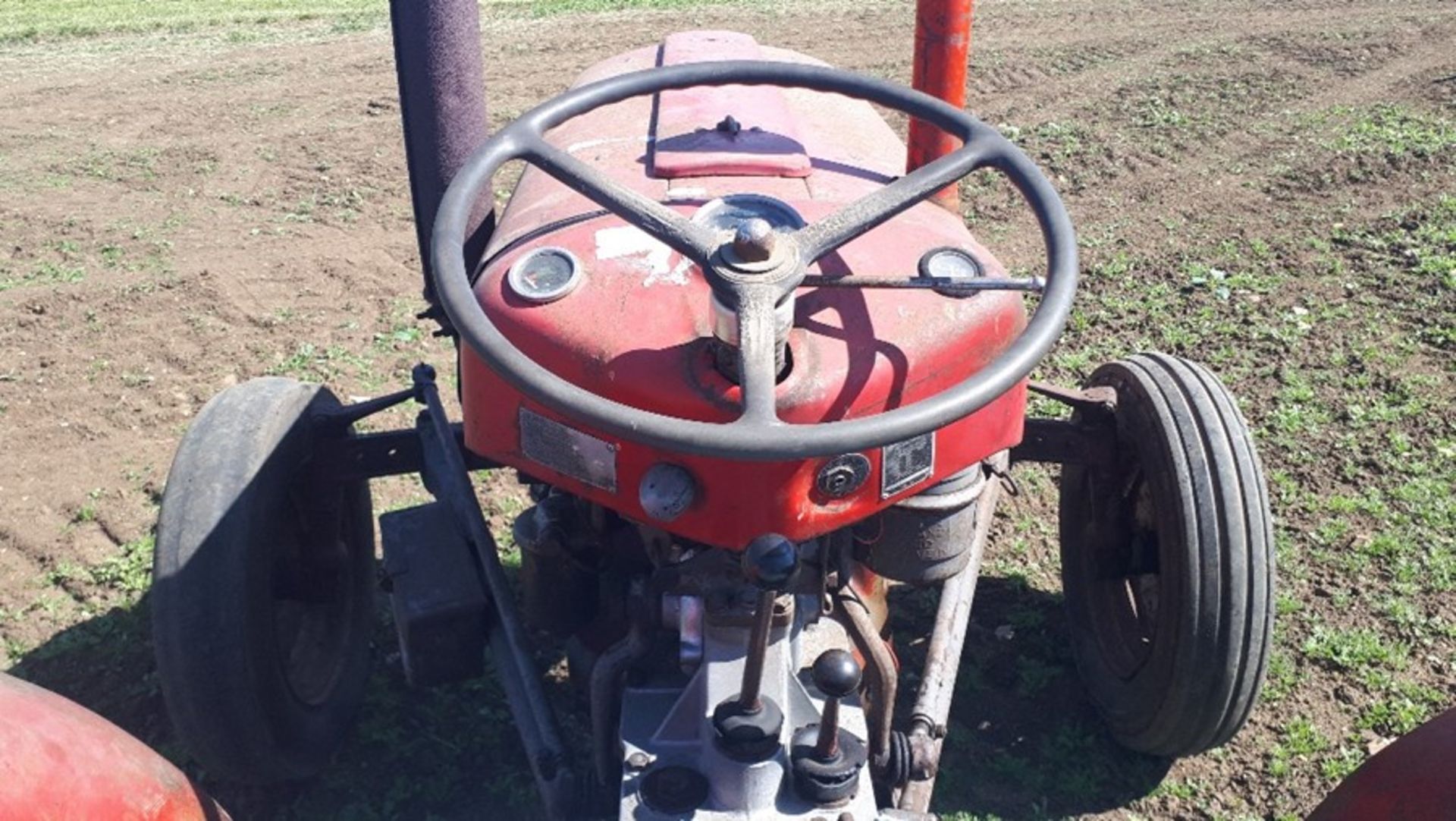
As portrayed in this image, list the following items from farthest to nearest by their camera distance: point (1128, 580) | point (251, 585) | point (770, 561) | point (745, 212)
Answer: point (1128, 580)
point (251, 585)
point (745, 212)
point (770, 561)

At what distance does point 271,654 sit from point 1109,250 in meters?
4.02

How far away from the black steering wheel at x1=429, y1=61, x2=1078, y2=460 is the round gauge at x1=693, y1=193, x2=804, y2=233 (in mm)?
231

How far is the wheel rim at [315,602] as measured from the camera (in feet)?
9.94

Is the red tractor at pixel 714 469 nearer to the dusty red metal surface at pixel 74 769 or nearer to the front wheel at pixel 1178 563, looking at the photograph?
the front wheel at pixel 1178 563

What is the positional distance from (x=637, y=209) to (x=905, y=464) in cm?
57

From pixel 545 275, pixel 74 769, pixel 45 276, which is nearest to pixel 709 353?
pixel 545 275

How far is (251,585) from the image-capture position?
262 cm

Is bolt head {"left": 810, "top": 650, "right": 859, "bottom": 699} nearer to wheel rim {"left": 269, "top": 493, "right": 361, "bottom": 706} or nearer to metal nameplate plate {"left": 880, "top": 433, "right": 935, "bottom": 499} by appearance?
metal nameplate plate {"left": 880, "top": 433, "right": 935, "bottom": 499}

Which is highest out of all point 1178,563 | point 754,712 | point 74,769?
point 74,769

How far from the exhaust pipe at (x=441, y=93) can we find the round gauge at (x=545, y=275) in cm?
63

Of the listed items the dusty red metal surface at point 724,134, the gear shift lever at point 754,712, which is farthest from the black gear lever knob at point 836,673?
the dusty red metal surface at point 724,134

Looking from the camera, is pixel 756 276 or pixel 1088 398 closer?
pixel 756 276

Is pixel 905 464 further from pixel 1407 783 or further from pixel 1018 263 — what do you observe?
pixel 1018 263

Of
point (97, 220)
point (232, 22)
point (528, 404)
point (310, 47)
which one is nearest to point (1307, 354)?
point (528, 404)
